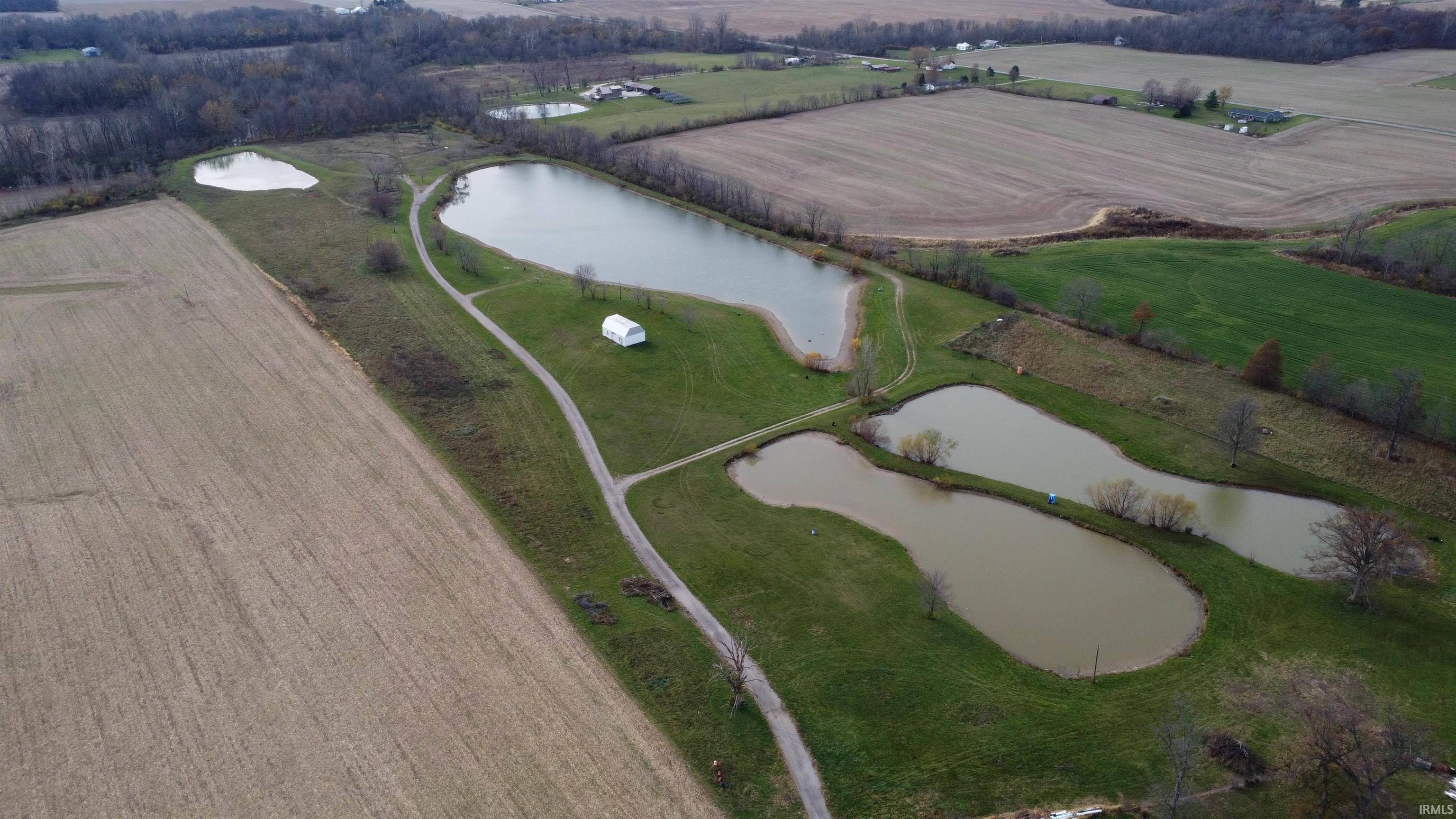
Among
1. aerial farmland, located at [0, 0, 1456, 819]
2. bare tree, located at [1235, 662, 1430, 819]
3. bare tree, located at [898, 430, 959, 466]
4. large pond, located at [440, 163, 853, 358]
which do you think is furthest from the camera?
large pond, located at [440, 163, 853, 358]

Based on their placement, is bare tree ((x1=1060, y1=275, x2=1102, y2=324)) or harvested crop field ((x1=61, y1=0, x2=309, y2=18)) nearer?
bare tree ((x1=1060, y1=275, x2=1102, y2=324))

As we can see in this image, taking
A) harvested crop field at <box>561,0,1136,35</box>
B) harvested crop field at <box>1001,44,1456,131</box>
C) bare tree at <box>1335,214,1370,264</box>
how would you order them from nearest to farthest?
bare tree at <box>1335,214,1370,264</box>, harvested crop field at <box>1001,44,1456,131</box>, harvested crop field at <box>561,0,1136,35</box>

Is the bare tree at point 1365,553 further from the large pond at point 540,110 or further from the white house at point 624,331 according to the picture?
the large pond at point 540,110

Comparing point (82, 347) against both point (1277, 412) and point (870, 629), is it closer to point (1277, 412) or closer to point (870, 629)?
point (870, 629)

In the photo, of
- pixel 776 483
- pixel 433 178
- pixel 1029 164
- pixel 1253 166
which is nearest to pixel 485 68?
pixel 433 178

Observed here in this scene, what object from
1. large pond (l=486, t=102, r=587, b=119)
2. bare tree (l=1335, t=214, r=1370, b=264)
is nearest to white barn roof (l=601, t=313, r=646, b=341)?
bare tree (l=1335, t=214, r=1370, b=264)

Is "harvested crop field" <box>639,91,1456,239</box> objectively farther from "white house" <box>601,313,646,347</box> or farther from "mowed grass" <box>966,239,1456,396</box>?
"white house" <box>601,313,646,347</box>
